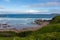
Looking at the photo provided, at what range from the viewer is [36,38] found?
1797cm

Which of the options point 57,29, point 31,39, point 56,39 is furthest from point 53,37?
point 57,29

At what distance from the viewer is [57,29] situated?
68.4 ft

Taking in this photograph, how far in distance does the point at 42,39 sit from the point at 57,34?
57.1 inches

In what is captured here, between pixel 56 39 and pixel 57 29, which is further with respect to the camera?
pixel 57 29

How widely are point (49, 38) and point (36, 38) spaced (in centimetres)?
113

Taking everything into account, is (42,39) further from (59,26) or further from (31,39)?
(59,26)

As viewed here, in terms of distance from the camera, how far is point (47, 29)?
21.9m

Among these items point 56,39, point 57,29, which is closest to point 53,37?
point 56,39

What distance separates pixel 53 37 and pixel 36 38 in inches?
55.7

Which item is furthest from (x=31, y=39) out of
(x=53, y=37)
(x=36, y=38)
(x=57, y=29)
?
(x=57, y=29)

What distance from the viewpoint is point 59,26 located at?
21031mm

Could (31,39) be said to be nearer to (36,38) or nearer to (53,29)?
(36,38)

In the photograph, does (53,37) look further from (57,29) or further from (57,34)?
(57,29)

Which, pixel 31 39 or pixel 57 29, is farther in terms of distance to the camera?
pixel 57 29
